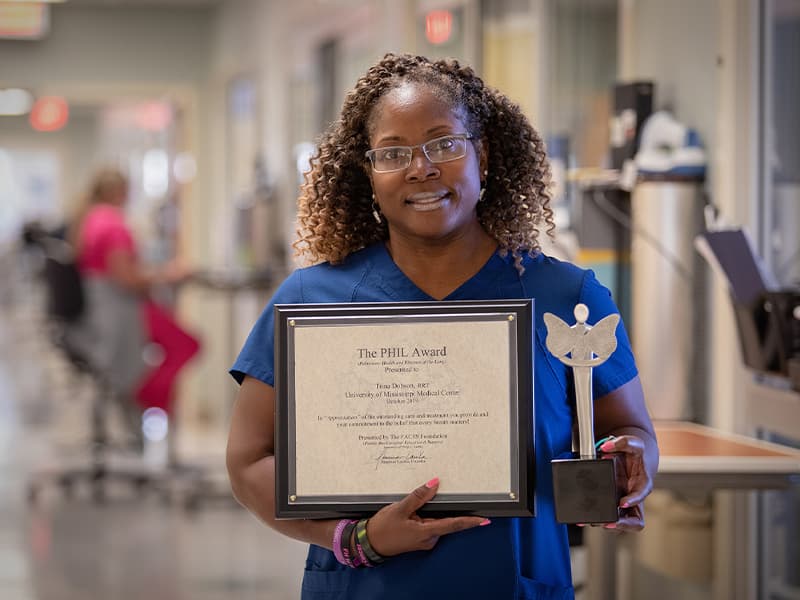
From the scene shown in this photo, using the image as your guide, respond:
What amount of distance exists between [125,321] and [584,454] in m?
5.44

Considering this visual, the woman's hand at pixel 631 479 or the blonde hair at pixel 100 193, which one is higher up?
the blonde hair at pixel 100 193

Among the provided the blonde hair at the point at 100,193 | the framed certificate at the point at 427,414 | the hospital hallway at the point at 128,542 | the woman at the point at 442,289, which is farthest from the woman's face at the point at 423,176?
the blonde hair at the point at 100,193

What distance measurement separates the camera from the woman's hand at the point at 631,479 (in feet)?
4.88

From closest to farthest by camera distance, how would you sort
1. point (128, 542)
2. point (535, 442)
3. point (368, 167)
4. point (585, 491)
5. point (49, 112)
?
point (585, 491) < point (535, 442) < point (368, 167) < point (128, 542) < point (49, 112)

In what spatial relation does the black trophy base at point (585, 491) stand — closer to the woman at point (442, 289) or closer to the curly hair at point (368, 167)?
the woman at point (442, 289)

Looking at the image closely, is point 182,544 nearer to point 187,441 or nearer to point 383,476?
point 187,441

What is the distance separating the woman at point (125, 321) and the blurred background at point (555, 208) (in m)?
0.26

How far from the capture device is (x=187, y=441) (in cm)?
870

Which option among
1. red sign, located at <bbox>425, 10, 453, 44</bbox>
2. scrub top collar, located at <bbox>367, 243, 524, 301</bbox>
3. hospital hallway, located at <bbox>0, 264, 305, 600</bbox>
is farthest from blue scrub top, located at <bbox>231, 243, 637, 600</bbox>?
red sign, located at <bbox>425, 10, 453, 44</bbox>

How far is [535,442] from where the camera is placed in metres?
1.55

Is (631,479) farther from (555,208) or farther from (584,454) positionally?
(555,208)

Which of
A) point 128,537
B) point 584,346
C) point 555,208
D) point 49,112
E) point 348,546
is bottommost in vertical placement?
point 128,537

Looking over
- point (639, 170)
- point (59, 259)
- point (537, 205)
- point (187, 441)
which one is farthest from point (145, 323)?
point (537, 205)
